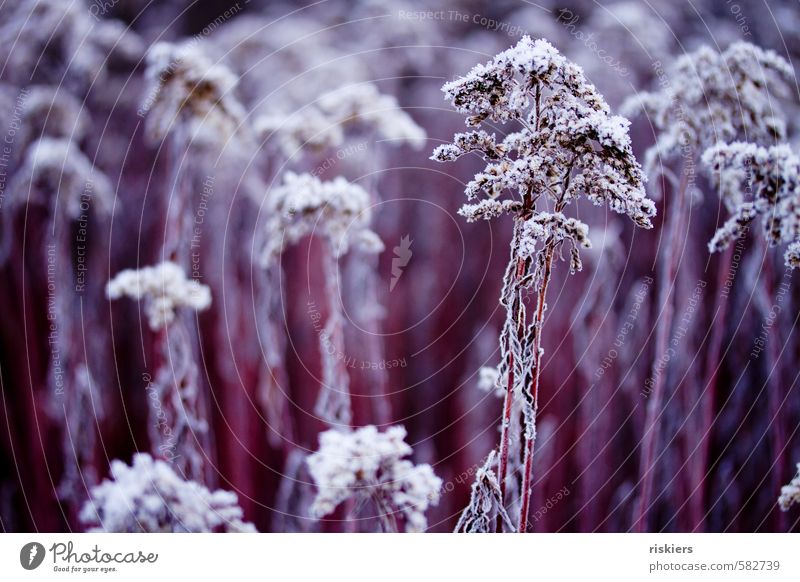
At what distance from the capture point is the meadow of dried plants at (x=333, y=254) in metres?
1.31

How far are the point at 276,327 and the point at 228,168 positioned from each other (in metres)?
0.35

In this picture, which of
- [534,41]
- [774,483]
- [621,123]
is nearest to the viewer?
[621,123]

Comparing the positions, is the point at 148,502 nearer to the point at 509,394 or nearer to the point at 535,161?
the point at 509,394

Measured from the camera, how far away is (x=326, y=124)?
52.0 inches

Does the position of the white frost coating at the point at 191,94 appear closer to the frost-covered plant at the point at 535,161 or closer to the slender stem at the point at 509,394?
the frost-covered plant at the point at 535,161

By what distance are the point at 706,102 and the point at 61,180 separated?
4.57 ft

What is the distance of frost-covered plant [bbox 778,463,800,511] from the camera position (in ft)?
4.56

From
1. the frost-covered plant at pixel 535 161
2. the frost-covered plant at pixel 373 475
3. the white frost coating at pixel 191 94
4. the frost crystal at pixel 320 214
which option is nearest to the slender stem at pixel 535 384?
the frost-covered plant at pixel 535 161

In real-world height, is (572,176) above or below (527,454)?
above

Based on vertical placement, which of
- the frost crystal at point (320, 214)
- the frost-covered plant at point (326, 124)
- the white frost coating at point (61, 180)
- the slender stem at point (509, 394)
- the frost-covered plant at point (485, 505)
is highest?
the frost-covered plant at point (326, 124)

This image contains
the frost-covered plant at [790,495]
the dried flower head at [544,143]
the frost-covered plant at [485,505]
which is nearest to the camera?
the dried flower head at [544,143]

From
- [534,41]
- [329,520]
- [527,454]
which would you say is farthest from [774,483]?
[534,41]

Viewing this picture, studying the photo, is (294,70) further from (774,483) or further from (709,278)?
(774,483)

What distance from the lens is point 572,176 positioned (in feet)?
4.24
